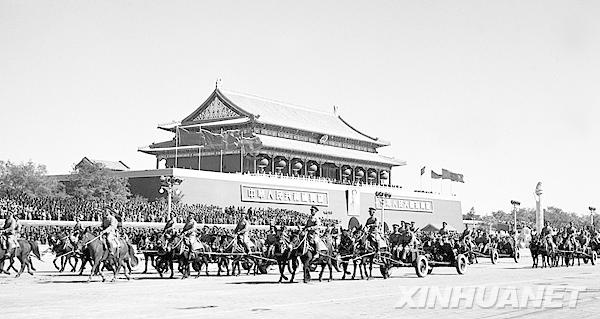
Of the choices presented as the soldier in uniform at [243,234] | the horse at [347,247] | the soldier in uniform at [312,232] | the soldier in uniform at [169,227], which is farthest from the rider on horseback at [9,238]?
the horse at [347,247]

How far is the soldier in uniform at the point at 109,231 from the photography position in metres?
19.5

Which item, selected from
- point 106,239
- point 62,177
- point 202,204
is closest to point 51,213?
point 202,204

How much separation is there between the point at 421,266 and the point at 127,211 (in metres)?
21.3

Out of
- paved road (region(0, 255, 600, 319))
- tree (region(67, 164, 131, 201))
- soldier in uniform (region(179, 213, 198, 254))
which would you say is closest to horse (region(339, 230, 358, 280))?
paved road (region(0, 255, 600, 319))

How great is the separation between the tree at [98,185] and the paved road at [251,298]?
1018 inches

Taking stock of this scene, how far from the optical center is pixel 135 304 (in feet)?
45.0

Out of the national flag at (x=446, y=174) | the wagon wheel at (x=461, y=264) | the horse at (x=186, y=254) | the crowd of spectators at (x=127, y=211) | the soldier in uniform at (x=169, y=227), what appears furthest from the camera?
the national flag at (x=446, y=174)

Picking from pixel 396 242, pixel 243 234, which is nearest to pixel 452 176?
pixel 396 242

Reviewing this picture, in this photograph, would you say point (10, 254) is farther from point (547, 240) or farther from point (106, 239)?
point (547, 240)

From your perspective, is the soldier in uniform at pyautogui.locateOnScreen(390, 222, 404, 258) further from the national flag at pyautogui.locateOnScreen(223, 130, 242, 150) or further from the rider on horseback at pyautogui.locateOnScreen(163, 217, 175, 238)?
the national flag at pyautogui.locateOnScreen(223, 130, 242, 150)

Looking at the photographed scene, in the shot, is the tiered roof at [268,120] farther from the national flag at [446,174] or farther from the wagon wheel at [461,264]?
the wagon wheel at [461,264]

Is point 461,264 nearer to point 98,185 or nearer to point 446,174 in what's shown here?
point 98,185

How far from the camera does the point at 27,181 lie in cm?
5106

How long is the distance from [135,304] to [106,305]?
476 millimetres
